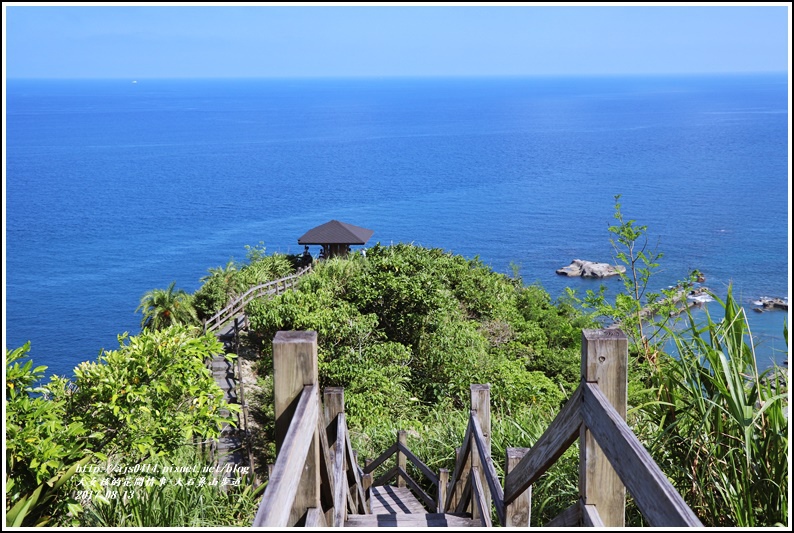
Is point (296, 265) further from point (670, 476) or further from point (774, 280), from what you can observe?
point (774, 280)

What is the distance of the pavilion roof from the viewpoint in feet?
80.5

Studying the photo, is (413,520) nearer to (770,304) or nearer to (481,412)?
(481,412)

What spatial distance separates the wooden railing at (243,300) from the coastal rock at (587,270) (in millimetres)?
24242

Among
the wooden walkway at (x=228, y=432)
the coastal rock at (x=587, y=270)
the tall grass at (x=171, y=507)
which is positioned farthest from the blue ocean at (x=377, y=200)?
the tall grass at (x=171, y=507)

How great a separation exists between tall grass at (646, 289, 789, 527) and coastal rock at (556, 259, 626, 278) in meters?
39.0

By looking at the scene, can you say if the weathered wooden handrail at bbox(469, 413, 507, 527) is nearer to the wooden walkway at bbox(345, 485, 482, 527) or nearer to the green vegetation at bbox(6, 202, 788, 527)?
the green vegetation at bbox(6, 202, 788, 527)

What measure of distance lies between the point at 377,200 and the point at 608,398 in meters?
61.6

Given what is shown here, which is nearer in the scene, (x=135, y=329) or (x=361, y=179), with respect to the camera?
(x=135, y=329)

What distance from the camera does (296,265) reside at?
24172 millimetres

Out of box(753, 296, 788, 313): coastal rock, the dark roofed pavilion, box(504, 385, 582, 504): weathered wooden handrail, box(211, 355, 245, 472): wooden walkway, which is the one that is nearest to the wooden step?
box(504, 385, 582, 504): weathered wooden handrail

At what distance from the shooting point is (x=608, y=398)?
6.41ft

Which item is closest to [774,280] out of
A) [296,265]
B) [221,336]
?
[296,265]

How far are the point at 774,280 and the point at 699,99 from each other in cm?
14409

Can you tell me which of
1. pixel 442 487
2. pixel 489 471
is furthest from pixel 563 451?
pixel 442 487
